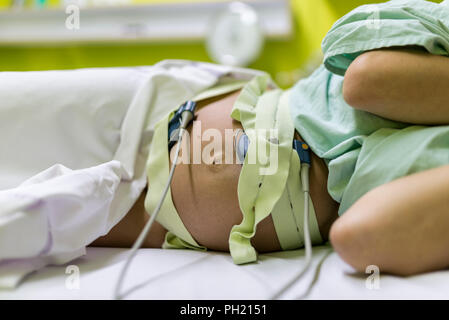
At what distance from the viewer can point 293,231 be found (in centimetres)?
60

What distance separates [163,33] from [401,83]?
1943 mm

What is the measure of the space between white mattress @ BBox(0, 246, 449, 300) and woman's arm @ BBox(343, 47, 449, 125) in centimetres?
20

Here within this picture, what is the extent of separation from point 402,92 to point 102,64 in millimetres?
2200

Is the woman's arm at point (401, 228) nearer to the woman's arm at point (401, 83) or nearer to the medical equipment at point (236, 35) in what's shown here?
the woman's arm at point (401, 83)

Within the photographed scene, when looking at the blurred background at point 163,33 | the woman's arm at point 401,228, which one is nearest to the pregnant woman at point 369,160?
the woman's arm at point 401,228

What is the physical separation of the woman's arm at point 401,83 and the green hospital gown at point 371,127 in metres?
0.02

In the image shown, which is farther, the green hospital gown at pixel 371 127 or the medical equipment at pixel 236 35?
the medical equipment at pixel 236 35

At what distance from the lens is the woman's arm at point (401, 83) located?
513 millimetres

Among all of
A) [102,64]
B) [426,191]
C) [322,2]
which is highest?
[322,2]

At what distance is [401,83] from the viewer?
0.51 metres

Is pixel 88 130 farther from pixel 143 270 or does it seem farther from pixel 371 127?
pixel 371 127

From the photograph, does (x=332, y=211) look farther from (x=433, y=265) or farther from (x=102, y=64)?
(x=102, y=64)

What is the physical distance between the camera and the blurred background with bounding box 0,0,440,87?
218 cm

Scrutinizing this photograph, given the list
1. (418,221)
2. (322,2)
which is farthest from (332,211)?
(322,2)
